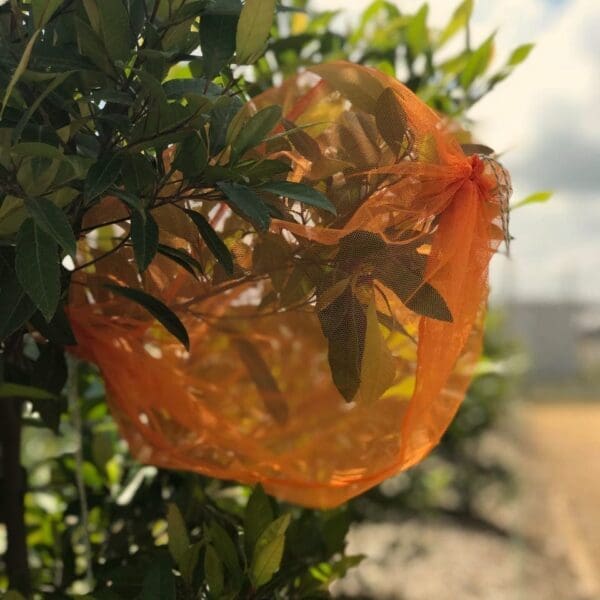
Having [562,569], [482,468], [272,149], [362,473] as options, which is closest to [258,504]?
[362,473]

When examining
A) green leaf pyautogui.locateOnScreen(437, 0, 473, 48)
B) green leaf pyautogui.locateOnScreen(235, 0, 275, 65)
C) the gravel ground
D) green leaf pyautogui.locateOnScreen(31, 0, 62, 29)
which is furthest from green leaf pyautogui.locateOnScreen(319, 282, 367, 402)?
the gravel ground

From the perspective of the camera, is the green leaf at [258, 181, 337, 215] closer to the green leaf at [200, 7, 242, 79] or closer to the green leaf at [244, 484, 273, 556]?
the green leaf at [200, 7, 242, 79]

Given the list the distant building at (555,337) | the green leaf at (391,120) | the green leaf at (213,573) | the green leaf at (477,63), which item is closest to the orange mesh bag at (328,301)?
the green leaf at (391,120)

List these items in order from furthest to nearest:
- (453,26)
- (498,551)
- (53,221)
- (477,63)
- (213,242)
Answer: (498,551), (453,26), (477,63), (213,242), (53,221)

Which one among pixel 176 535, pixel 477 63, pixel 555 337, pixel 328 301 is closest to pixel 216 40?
pixel 328 301

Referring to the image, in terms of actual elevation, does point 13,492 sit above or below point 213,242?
below

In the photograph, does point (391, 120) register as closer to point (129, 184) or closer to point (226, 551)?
point (129, 184)

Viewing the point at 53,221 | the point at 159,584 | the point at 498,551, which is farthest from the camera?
the point at 498,551
